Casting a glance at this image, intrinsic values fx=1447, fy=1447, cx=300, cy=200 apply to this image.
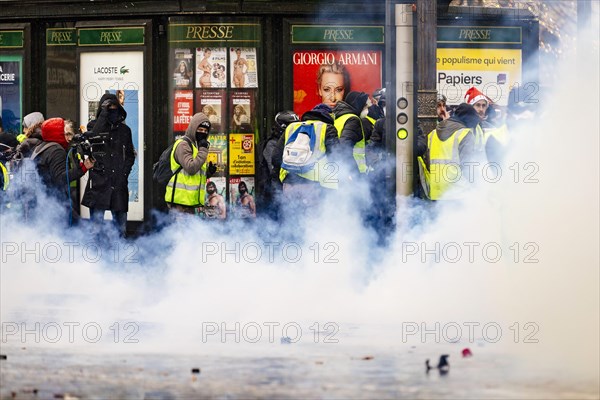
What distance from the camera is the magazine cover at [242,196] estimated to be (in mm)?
18078

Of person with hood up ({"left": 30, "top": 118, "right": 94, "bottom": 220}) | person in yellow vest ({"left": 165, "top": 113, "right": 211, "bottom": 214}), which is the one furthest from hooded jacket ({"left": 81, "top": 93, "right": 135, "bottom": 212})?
person in yellow vest ({"left": 165, "top": 113, "right": 211, "bottom": 214})

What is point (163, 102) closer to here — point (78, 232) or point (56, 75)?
point (56, 75)

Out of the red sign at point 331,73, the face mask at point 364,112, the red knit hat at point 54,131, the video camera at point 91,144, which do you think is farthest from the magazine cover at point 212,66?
the face mask at point 364,112

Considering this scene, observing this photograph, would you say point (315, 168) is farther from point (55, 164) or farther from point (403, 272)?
point (55, 164)

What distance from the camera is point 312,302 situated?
10.2 meters

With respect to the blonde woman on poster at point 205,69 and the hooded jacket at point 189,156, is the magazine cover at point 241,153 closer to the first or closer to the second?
the blonde woman on poster at point 205,69

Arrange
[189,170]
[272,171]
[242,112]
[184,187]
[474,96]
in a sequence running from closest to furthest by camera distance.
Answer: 1. [189,170]
2. [184,187]
3. [272,171]
4. [474,96]
5. [242,112]

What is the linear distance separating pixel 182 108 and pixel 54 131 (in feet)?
11.4

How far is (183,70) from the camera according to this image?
1823 centimetres

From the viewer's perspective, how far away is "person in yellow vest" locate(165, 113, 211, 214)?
42.8 feet

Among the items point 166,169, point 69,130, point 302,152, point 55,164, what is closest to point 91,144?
point 55,164

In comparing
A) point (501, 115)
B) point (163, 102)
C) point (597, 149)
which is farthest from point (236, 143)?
point (597, 149)

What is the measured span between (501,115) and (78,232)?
4.50 metres

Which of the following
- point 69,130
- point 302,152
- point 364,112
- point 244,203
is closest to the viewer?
point 302,152
